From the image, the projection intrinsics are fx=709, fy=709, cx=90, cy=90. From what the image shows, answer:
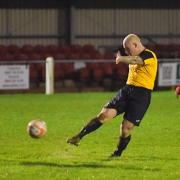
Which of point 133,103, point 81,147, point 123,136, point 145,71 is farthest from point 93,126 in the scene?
point 81,147

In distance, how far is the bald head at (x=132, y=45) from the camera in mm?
11508

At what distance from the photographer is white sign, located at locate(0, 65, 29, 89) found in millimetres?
25391

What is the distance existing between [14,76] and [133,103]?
46.9 ft

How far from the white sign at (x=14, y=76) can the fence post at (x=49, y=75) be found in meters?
0.78

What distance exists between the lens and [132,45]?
11.5 meters

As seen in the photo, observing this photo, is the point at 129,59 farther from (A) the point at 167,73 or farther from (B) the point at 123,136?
(A) the point at 167,73

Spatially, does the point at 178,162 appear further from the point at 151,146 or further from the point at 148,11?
the point at 148,11

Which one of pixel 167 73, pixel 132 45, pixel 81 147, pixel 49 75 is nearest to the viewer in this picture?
pixel 132 45

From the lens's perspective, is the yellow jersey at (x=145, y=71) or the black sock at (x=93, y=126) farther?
the black sock at (x=93, y=126)

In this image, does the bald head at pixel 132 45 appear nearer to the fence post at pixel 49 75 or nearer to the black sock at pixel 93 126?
the black sock at pixel 93 126

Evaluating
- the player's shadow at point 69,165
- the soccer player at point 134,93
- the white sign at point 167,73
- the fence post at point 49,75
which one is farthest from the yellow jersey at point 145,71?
the white sign at point 167,73

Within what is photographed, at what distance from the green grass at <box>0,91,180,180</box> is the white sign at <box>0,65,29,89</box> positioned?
3.57 metres

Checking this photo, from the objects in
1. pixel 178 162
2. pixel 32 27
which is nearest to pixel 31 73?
pixel 32 27

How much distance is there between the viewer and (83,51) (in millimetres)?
32344
